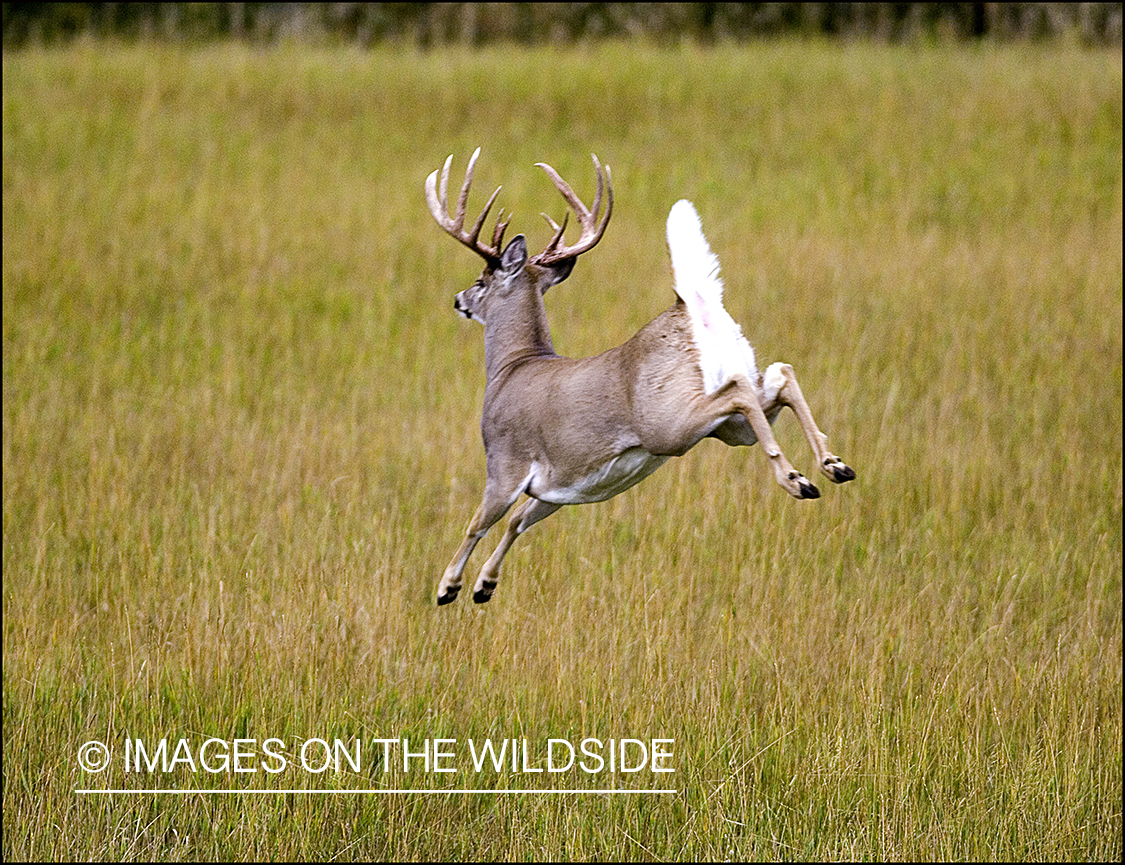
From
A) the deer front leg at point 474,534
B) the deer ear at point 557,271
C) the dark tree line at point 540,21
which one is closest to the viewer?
the deer front leg at point 474,534

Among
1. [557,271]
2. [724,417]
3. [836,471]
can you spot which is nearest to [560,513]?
[557,271]

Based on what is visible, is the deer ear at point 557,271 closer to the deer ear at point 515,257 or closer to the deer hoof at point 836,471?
the deer ear at point 515,257

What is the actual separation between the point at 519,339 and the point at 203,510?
531 cm

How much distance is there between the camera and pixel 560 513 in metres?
7.61

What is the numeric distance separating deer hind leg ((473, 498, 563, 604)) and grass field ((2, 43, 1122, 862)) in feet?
6.51

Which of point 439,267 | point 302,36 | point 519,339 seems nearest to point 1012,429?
point 439,267

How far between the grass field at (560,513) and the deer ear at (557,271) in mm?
2086

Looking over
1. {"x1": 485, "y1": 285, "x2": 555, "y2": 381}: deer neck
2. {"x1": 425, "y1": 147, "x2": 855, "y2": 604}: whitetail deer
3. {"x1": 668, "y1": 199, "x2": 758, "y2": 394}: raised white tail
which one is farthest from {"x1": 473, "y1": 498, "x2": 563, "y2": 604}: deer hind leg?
{"x1": 668, "y1": 199, "x2": 758, "y2": 394}: raised white tail

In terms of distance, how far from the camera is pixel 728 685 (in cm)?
591

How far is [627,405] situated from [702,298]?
261 millimetres

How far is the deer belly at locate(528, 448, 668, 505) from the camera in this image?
2.40m

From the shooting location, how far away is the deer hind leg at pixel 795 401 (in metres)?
2.27

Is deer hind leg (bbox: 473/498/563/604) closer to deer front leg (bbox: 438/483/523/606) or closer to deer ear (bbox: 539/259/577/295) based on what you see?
deer front leg (bbox: 438/483/523/606)

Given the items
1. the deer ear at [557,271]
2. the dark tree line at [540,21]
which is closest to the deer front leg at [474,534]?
the deer ear at [557,271]
